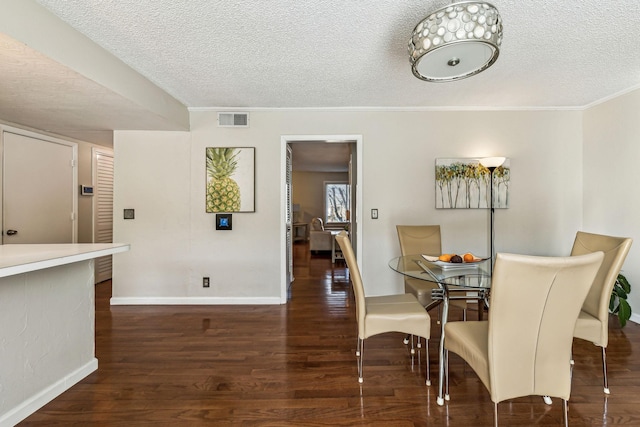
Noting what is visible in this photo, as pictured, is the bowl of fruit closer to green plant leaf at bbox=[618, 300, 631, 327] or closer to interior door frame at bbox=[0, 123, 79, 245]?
green plant leaf at bbox=[618, 300, 631, 327]

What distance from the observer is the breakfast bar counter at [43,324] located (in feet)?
5.24

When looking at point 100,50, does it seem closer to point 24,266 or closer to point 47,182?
point 24,266

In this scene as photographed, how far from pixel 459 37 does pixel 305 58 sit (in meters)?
1.28

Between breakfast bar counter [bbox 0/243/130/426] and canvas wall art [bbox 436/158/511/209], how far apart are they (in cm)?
323

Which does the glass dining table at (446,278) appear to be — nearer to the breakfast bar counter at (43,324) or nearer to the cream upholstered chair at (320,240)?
the breakfast bar counter at (43,324)

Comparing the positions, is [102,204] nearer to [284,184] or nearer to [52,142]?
[52,142]

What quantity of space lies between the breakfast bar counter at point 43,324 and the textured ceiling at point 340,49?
150 centimetres

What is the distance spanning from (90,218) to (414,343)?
461cm

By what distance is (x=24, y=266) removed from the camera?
4.54 feet

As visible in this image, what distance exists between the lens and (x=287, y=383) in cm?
202

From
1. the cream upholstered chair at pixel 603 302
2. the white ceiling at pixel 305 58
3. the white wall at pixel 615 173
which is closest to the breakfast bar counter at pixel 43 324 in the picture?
the white ceiling at pixel 305 58

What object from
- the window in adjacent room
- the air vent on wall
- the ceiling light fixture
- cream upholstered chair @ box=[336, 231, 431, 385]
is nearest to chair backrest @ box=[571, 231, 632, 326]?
cream upholstered chair @ box=[336, 231, 431, 385]

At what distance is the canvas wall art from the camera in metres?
3.55

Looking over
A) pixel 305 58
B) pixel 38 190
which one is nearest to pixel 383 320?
pixel 305 58
